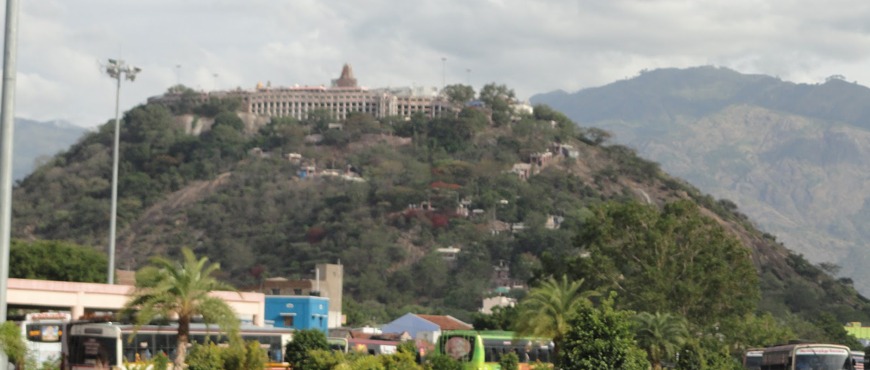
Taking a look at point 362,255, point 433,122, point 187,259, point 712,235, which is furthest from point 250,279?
point 187,259

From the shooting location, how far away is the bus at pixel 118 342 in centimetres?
4022

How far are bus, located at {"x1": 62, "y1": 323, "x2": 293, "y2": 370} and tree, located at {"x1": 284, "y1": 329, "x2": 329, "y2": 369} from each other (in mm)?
534

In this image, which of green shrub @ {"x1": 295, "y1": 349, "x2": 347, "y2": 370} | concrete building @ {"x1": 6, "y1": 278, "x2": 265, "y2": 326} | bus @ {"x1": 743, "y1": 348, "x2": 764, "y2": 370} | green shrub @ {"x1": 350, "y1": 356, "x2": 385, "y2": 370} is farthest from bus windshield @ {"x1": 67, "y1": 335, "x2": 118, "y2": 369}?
bus @ {"x1": 743, "y1": 348, "x2": 764, "y2": 370}

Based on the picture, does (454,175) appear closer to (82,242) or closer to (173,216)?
(173,216)

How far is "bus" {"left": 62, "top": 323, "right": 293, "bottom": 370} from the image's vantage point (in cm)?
4022

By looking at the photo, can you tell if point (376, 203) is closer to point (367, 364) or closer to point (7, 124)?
point (367, 364)

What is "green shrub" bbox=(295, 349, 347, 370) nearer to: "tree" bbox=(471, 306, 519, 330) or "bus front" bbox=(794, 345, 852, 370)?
"bus front" bbox=(794, 345, 852, 370)

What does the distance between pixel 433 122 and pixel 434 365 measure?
153755 mm

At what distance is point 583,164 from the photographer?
19138 cm

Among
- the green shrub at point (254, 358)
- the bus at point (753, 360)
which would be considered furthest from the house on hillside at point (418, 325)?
the green shrub at point (254, 358)

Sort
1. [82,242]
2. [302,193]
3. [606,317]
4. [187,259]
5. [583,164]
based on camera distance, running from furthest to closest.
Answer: [583,164], [302,193], [82,242], [187,259], [606,317]

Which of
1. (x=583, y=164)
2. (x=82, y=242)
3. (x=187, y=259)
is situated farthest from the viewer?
(x=583, y=164)

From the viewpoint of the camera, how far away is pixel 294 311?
79250mm

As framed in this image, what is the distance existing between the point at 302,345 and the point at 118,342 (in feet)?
23.4
